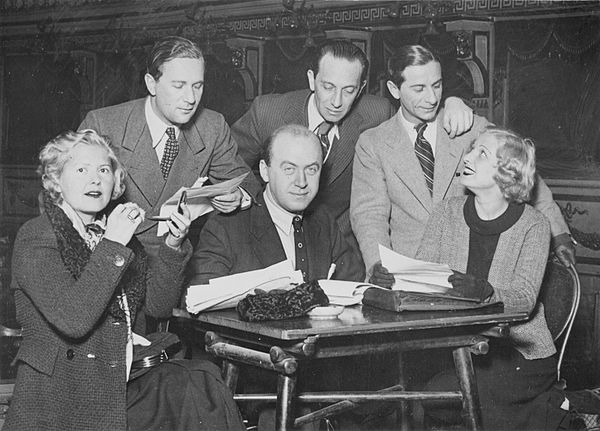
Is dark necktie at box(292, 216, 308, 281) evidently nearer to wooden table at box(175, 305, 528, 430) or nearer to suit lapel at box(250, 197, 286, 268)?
suit lapel at box(250, 197, 286, 268)

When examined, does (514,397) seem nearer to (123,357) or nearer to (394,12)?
(123,357)

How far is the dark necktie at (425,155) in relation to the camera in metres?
3.81

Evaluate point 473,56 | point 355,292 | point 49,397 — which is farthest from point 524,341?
point 473,56

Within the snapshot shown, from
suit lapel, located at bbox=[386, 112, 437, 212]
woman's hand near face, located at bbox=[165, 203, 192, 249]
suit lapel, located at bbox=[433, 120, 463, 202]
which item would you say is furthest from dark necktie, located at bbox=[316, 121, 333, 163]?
woman's hand near face, located at bbox=[165, 203, 192, 249]

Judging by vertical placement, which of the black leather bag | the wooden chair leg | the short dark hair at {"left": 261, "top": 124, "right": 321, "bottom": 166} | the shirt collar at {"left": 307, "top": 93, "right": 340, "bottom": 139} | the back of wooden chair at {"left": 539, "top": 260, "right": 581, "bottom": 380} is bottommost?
the wooden chair leg

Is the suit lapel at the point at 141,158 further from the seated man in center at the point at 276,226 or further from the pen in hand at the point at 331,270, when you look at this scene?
the pen in hand at the point at 331,270

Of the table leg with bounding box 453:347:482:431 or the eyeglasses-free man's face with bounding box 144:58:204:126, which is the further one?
the eyeglasses-free man's face with bounding box 144:58:204:126

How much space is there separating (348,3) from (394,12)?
0.32m

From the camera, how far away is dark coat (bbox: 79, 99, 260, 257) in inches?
139

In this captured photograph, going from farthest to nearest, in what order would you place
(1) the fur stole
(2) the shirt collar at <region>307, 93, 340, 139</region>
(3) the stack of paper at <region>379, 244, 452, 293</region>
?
(2) the shirt collar at <region>307, 93, 340, 139</region> → (3) the stack of paper at <region>379, 244, 452, 293</region> → (1) the fur stole

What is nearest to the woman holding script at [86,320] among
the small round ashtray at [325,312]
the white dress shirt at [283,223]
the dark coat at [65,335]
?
the dark coat at [65,335]

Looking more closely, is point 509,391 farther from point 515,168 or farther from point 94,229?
point 94,229

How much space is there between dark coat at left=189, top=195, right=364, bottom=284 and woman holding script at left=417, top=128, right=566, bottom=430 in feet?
1.36

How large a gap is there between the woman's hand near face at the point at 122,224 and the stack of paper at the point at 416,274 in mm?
864
